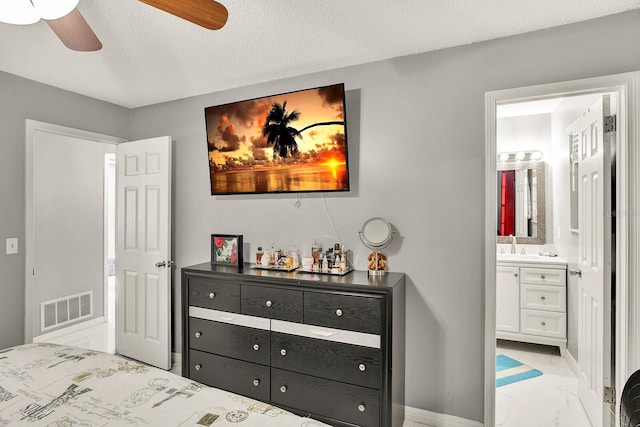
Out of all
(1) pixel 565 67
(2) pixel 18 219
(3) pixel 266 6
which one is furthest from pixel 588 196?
(2) pixel 18 219

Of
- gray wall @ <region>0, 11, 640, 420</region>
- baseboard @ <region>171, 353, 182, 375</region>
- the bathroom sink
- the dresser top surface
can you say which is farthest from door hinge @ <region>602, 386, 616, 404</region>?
baseboard @ <region>171, 353, 182, 375</region>

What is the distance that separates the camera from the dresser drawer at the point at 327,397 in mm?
2076

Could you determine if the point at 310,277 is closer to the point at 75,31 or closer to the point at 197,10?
the point at 197,10

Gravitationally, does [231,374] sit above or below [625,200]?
below

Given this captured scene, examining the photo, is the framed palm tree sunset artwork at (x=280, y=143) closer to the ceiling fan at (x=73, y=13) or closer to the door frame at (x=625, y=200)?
the ceiling fan at (x=73, y=13)

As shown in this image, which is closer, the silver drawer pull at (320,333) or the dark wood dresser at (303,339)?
the dark wood dresser at (303,339)

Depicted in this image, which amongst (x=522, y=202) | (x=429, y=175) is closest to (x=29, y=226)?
(x=429, y=175)

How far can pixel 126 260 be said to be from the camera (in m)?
3.46

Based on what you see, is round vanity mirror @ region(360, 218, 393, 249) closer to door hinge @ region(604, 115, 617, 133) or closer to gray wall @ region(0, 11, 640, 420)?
gray wall @ region(0, 11, 640, 420)

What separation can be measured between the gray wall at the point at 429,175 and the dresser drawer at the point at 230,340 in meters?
0.77

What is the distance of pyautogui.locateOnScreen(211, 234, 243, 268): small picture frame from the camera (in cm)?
289

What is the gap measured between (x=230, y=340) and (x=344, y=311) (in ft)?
3.06

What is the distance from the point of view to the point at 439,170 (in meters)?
2.36

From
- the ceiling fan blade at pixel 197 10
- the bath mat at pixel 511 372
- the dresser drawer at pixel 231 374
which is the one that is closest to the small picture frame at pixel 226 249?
the dresser drawer at pixel 231 374
